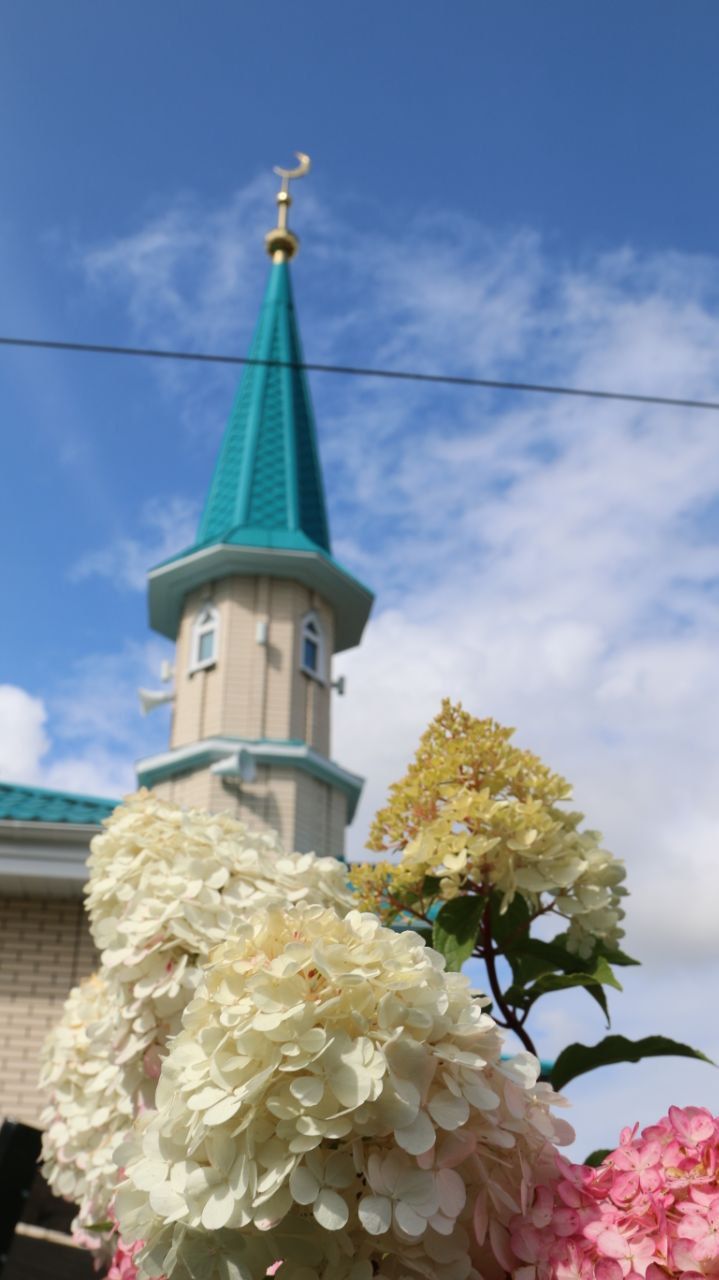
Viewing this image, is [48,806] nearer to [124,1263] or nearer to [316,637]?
[316,637]

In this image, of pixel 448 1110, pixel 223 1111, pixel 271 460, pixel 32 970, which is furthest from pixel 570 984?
pixel 271 460

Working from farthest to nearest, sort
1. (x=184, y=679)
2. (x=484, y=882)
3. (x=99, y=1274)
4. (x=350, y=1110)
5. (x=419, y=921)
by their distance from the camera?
1. (x=184, y=679)
2. (x=99, y=1274)
3. (x=419, y=921)
4. (x=484, y=882)
5. (x=350, y=1110)

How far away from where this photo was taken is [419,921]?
2174 millimetres

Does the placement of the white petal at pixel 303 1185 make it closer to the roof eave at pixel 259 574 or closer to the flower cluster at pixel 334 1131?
the flower cluster at pixel 334 1131

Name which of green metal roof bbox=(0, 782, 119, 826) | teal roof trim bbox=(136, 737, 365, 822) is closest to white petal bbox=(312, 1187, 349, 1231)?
green metal roof bbox=(0, 782, 119, 826)

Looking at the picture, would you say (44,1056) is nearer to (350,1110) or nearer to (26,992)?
(350,1110)

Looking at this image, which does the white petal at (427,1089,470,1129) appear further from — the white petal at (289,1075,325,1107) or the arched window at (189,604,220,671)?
the arched window at (189,604,220,671)

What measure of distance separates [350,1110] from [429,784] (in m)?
0.91

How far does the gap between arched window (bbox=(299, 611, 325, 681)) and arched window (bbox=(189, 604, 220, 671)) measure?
4.00 feet

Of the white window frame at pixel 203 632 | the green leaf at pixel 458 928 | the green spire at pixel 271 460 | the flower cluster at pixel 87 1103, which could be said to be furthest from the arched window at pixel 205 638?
the green leaf at pixel 458 928

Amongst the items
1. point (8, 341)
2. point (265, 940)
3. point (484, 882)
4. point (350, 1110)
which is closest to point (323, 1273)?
point (350, 1110)

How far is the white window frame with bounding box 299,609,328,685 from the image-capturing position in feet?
47.6

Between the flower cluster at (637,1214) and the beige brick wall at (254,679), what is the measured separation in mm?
12335

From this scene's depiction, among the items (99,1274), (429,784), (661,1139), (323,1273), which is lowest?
(99,1274)
